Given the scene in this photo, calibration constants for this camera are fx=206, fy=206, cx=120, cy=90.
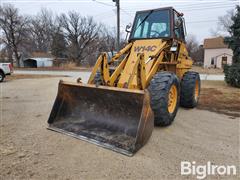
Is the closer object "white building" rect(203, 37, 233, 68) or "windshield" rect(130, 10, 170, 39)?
"windshield" rect(130, 10, 170, 39)

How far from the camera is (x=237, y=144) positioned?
3.37 m

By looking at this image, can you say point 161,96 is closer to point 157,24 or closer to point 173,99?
point 173,99

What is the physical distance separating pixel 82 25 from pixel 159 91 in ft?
142

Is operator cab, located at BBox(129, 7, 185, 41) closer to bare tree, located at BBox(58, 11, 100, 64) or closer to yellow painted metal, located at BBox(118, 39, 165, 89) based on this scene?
yellow painted metal, located at BBox(118, 39, 165, 89)

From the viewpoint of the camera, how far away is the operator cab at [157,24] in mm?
4605

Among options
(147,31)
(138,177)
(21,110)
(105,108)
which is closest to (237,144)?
(138,177)

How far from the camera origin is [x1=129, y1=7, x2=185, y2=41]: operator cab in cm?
461

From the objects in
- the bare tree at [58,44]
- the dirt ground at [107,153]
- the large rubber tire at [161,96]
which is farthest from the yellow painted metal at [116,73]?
the bare tree at [58,44]
